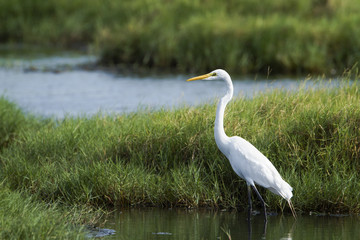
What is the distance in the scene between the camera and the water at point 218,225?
6617mm

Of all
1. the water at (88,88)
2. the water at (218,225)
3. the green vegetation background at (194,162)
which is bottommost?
the water at (88,88)

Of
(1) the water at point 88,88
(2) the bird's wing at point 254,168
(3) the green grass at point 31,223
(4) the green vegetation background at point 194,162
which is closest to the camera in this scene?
(3) the green grass at point 31,223

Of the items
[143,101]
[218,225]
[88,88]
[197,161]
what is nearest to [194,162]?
[197,161]

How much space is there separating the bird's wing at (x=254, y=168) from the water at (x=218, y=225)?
44 centimetres

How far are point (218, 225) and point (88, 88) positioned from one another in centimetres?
1077

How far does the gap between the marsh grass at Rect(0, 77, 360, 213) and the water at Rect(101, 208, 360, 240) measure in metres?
0.18

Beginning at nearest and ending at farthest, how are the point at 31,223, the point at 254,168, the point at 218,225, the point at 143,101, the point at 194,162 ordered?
the point at 31,223 < the point at 254,168 < the point at 218,225 < the point at 194,162 < the point at 143,101

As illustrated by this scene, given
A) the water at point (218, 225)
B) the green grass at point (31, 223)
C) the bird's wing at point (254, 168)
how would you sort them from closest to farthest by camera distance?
the green grass at point (31, 223) < the water at point (218, 225) < the bird's wing at point (254, 168)

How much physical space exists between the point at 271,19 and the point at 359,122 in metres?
12.3

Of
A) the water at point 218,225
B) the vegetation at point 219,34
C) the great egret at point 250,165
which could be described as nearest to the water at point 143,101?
the water at point 218,225

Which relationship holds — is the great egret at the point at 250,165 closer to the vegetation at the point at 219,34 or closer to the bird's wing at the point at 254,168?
the bird's wing at the point at 254,168

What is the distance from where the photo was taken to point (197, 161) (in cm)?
787

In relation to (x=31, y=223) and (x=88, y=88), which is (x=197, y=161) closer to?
(x=31, y=223)

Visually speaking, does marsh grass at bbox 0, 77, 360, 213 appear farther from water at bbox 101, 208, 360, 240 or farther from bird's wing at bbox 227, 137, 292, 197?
bird's wing at bbox 227, 137, 292, 197
